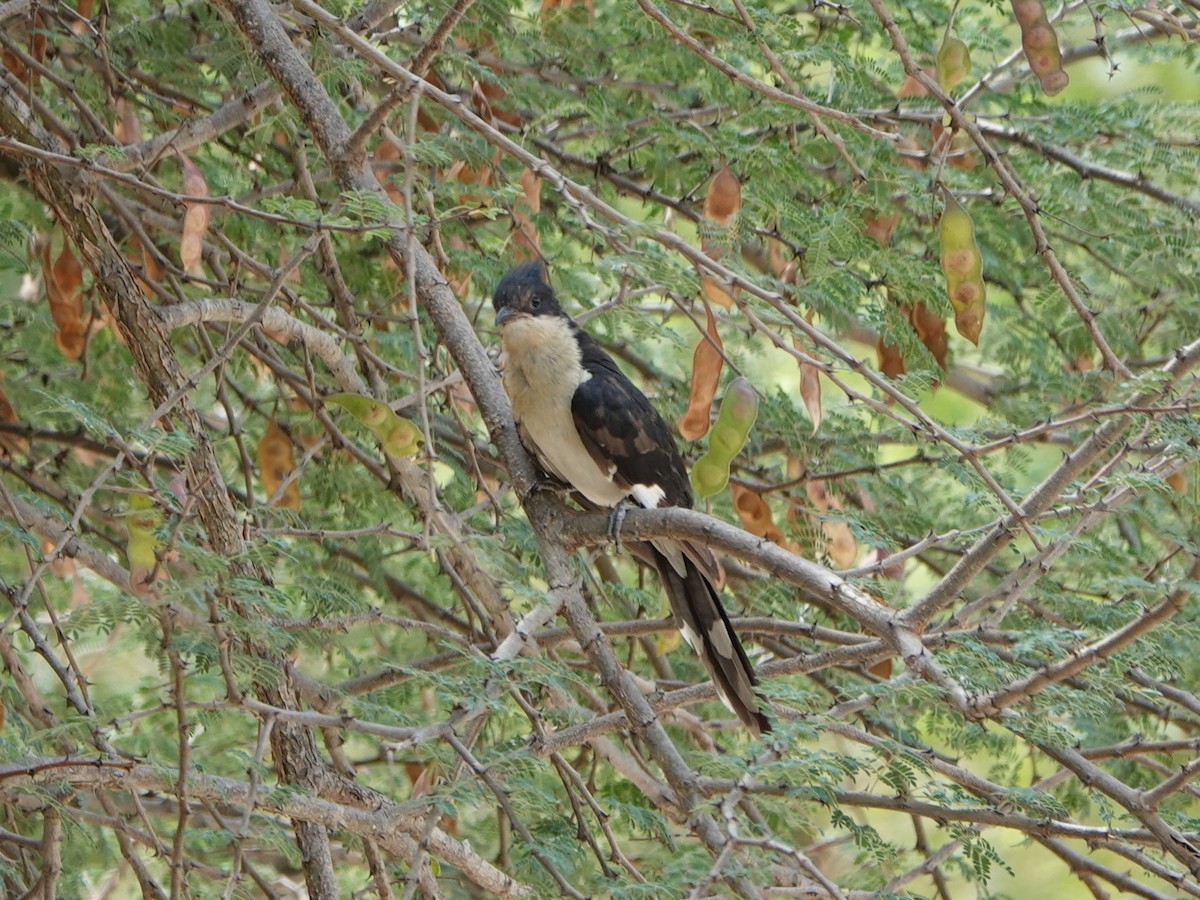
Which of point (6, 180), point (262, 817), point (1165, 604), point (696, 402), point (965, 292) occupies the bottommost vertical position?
point (262, 817)

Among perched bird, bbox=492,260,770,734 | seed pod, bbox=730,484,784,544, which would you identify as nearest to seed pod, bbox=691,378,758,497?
perched bird, bbox=492,260,770,734

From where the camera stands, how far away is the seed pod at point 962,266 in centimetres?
288

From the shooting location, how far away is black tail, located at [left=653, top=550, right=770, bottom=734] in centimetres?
376

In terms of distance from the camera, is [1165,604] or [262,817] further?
[262,817]

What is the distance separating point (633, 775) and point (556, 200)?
194 centimetres

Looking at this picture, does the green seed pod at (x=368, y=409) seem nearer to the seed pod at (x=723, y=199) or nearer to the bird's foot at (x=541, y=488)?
the bird's foot at (x=541, y=488)

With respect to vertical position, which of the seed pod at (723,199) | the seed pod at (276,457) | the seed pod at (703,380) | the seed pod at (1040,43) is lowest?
the seed pod at (276,457)

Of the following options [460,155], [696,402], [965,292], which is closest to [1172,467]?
[965,292]

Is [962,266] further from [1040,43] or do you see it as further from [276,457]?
[276,457]

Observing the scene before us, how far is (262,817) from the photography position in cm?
300

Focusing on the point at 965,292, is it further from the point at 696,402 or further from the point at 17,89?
the point at 17,89

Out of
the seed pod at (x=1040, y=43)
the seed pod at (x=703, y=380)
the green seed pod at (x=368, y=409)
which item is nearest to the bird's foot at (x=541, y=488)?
the seed pod at (x=703, y=380)

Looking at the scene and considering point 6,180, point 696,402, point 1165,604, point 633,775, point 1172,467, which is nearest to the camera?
point 1165,604

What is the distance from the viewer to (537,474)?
3852mm
